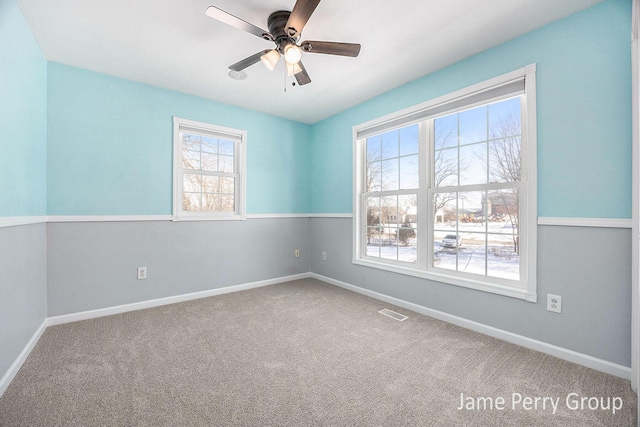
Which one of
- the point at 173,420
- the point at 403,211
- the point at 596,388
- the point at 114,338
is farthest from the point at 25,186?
the point at 596,388

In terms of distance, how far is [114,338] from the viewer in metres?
2.37

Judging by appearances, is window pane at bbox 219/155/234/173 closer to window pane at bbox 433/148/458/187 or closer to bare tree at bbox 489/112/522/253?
window pane at bbox 433/148/458/187

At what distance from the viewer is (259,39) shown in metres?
2.35

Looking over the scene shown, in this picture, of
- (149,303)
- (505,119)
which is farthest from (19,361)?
(505,119)

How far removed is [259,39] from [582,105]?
2.48 meters

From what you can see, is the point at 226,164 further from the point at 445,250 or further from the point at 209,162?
the point at 445,250

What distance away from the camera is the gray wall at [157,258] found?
8.93 ft

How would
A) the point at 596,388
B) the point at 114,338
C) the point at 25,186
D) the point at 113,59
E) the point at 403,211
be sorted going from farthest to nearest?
the point at 403,211
the point at 113,59
the point at 114,338
the point at 25,186
the point at 596,388

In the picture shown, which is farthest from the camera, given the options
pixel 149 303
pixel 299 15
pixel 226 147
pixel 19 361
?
pixel 226 147

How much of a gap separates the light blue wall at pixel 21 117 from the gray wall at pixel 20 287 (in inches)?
7.3

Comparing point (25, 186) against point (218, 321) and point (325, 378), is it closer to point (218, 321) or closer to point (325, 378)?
point (218, 321)

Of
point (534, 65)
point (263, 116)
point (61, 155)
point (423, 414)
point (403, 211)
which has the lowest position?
point (423, 414)

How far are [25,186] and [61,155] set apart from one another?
2.43ft

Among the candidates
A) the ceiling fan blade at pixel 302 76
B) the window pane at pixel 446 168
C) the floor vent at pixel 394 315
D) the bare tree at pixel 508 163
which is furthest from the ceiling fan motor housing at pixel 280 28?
the floor vent at pixel 394 315
